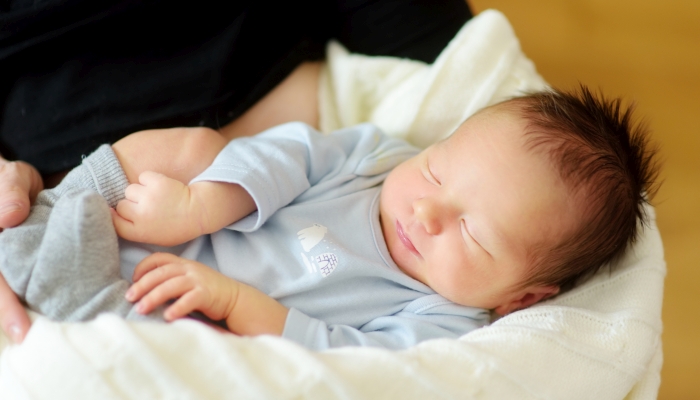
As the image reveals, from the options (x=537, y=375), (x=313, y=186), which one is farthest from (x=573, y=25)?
(x=537, y=375)

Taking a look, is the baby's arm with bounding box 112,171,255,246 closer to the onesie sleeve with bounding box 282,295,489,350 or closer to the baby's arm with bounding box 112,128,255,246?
the baby's arm with bounding box 112,128,255,246

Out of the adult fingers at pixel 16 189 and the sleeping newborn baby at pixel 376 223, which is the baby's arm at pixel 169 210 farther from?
the adult fingers at pixel 16 189

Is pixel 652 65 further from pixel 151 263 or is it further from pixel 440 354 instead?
pixel 151 263

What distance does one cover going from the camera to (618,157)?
76 centimetres

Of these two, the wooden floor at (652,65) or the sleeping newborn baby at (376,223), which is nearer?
the sleeping newborn baby at (376,223)

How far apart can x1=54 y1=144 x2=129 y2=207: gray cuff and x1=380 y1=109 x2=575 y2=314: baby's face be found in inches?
15.4

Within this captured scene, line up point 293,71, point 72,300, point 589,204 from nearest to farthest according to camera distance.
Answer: point 72,300
point 589,204
point 293,71

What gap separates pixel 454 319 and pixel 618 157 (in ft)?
1.08

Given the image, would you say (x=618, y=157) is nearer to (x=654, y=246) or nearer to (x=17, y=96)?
(x=654, y=246)

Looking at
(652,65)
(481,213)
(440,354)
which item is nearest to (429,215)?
(481,213)

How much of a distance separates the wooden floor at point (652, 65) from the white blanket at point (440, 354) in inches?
20.6

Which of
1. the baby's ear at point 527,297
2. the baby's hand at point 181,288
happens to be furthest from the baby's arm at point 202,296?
the baby's ear at point 527,297

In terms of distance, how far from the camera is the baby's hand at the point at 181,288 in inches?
23.9

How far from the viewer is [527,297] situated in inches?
33.0
